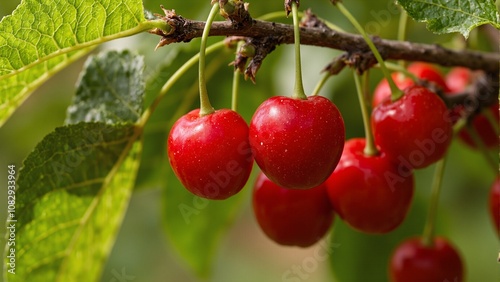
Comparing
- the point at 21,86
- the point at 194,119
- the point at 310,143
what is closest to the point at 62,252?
the point at 21,86

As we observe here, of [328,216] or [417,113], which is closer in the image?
[417,113]

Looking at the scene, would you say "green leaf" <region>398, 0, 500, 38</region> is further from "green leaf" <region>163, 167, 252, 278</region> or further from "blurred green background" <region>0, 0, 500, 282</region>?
"green leaf" <region>163, 167, 252, 278</region>

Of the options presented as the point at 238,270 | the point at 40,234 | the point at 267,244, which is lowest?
the point at 267,244

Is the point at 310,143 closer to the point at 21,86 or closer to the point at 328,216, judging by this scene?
the point at 328,216

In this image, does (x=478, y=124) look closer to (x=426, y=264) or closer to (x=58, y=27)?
(x=426, y=264)

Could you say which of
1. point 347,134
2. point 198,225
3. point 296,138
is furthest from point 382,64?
point 198,225
